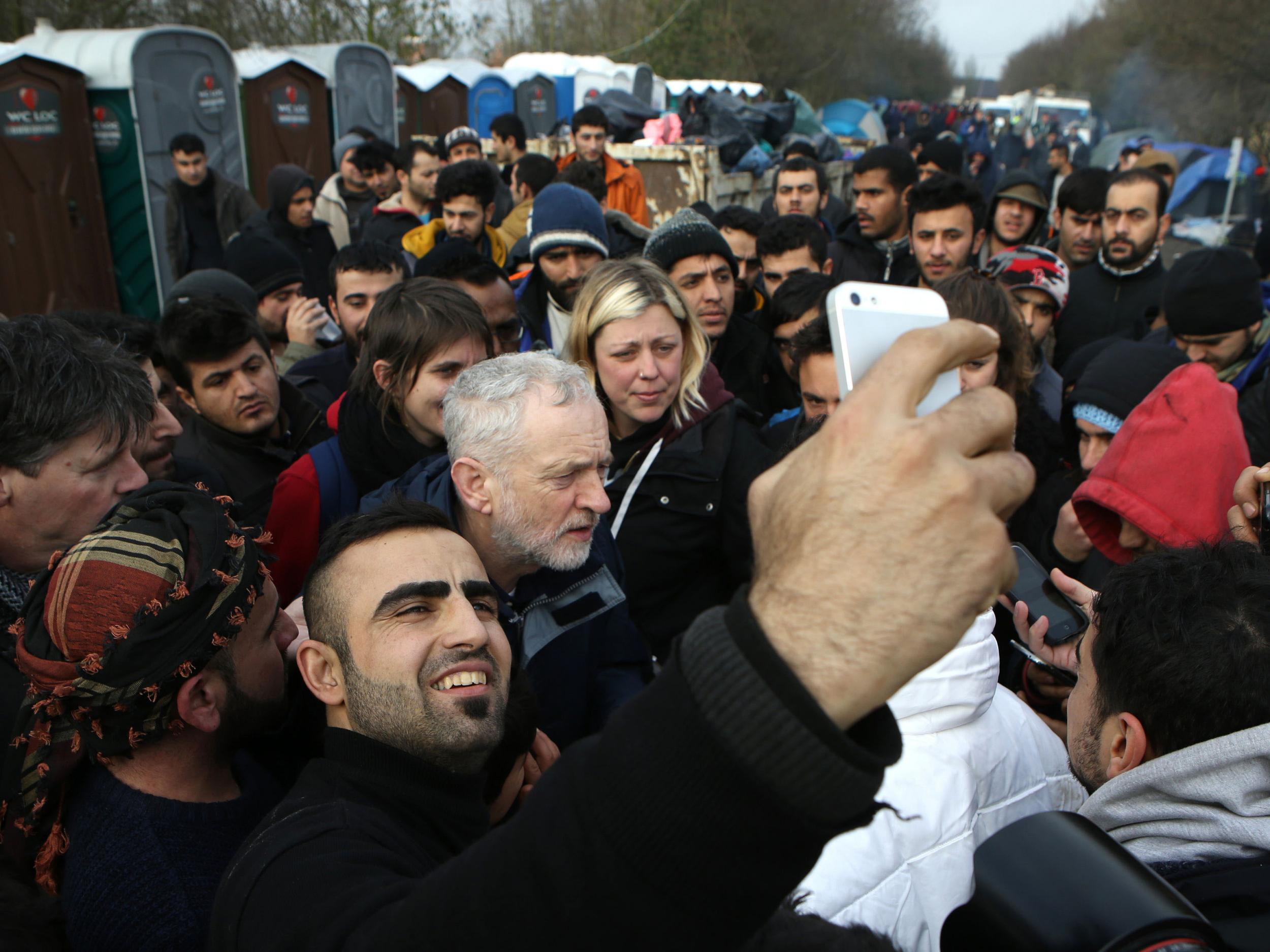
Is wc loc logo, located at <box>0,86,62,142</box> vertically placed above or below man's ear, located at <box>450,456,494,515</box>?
above

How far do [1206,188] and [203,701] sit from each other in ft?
77.4

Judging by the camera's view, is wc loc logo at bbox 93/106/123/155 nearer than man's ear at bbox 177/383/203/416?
No

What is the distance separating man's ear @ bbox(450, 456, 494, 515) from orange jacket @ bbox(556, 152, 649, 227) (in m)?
6.67

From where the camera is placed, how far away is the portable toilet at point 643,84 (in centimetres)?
1888

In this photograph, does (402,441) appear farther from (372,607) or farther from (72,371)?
(372,607)

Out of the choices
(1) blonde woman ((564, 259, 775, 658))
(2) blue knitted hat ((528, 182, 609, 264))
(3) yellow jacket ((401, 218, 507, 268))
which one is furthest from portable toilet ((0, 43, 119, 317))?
(1) blonde woman ((564, 259, 775, 658))

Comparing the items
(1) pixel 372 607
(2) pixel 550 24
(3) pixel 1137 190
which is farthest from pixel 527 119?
(2) pixel 550 24

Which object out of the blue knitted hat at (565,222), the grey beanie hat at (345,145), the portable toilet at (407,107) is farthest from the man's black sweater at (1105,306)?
the portable toilet at (407,107)

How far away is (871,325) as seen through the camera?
1032 mm

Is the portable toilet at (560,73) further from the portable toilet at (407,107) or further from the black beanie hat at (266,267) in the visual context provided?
the black beanie hat at (266,267)

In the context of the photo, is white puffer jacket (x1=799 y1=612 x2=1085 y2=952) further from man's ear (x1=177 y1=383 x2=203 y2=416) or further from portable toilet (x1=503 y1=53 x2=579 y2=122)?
portable toilet (x1=503 y1=53 x2=579 y2=122)

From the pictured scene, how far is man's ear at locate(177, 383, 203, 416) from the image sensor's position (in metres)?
3.39

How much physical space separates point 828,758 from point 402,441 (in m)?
2.57

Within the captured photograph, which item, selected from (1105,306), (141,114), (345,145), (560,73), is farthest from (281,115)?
(1105,306)
